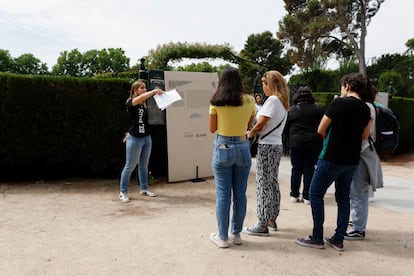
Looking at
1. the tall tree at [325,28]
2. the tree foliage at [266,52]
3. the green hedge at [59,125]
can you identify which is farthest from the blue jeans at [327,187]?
the tree foliage at [266,52]

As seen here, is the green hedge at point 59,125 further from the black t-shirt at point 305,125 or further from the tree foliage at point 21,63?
the tree foliage at point 21,63

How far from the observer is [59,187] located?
563cm

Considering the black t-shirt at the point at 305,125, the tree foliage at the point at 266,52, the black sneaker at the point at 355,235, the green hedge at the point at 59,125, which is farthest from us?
the tree foliage at the point at 266,52

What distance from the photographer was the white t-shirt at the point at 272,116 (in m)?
3.33

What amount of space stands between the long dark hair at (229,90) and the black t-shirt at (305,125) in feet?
6.97

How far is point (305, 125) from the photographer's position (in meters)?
4.86

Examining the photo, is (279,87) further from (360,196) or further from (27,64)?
(27,64)

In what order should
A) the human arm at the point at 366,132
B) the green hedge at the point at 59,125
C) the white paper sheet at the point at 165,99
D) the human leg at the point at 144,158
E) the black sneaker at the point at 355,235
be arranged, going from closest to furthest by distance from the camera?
the human arm at the point at 366,132, the black sneaker at the point at 355,235, the white paper sheet at the point at 165,99, the human leg at the point at 144,158, the green hedge at the point at 59,125

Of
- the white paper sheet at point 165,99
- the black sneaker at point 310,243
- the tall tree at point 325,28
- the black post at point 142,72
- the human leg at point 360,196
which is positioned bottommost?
the black sneaker at point 310,243

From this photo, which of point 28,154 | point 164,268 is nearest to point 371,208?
point 164,268

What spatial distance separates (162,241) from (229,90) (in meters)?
1.72

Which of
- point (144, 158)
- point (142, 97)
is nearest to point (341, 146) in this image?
point (142, 97)

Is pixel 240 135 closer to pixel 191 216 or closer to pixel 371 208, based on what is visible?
pixel 191 216

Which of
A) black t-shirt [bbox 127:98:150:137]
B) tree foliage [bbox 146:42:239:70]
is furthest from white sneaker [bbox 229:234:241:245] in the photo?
tree foliage [bbox 146:42:239:70]
